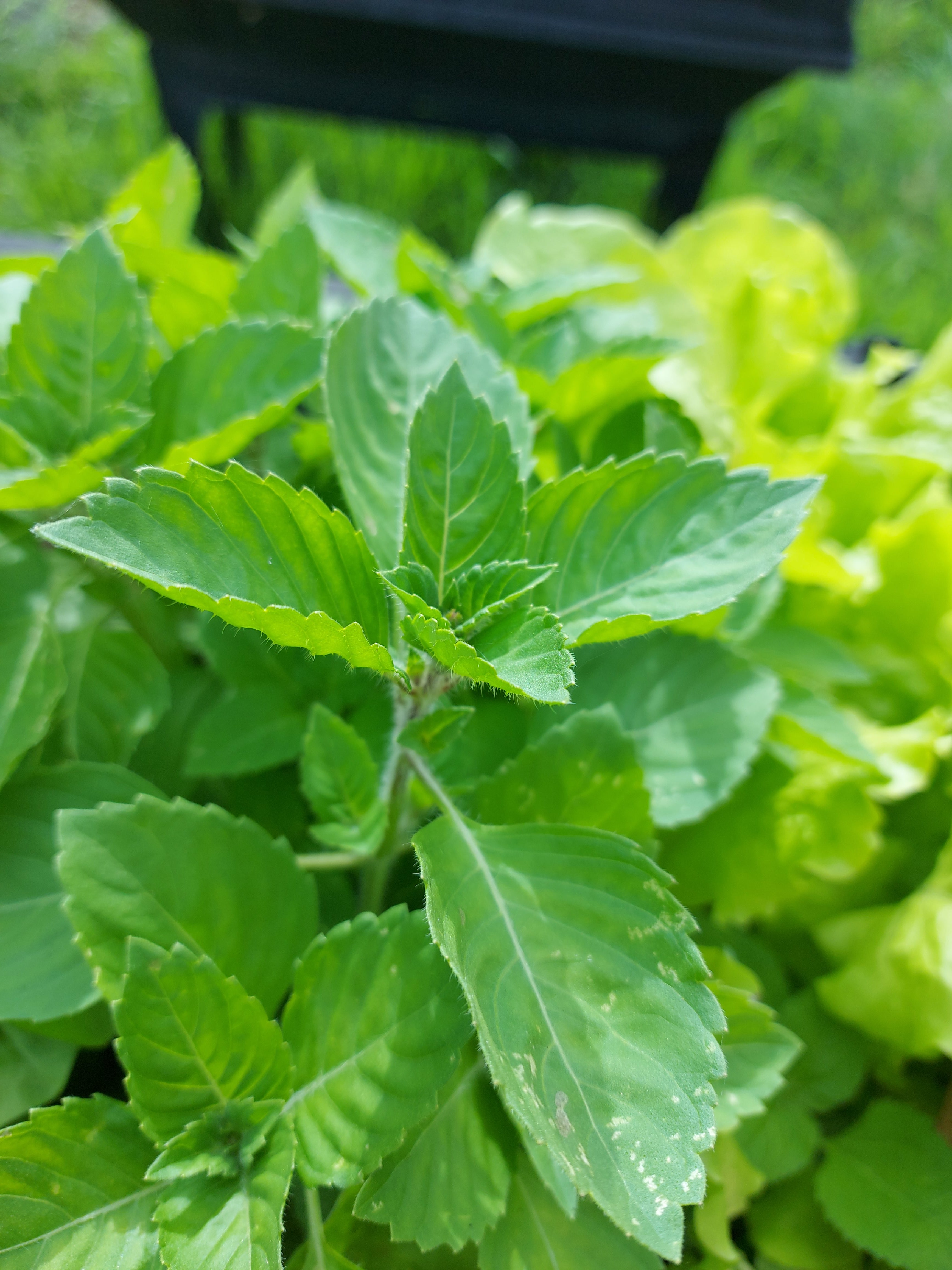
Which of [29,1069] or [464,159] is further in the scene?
[464,159]

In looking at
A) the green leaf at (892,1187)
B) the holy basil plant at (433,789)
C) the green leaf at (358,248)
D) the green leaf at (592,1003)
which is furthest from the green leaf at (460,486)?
the green leaf at (892,1187)

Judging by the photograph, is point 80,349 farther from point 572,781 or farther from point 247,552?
point 572,781

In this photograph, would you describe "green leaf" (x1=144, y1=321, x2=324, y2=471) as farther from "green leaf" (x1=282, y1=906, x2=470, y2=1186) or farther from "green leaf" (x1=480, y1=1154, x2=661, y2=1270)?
"green leaf" (x1=480, y1=1154, x2=661, y2=1270)

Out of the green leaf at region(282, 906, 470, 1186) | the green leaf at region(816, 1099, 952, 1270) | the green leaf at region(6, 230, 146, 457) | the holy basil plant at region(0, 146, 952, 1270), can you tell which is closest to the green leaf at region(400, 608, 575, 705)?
the holy basil plant at region(0, 146, 952, 1270)

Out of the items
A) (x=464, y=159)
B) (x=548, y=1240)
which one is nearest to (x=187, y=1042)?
(x=548, y=1240)

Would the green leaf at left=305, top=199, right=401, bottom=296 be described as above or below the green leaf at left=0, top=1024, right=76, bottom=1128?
above

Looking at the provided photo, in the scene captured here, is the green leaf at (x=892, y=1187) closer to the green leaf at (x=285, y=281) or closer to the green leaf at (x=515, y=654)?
the green leaf at (x=515, y=654)
